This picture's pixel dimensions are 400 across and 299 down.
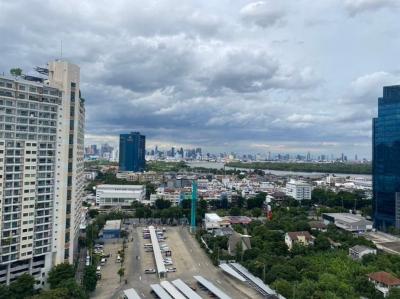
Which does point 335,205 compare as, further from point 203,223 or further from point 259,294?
point 259,294

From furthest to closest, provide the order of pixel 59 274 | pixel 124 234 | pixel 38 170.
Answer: pixel 124 234, pixel 38 170, pixel 59 274

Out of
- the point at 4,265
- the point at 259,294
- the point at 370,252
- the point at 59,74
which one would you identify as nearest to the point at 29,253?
the point at 4,265

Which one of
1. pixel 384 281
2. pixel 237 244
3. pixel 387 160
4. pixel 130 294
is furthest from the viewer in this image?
pixel 387 160

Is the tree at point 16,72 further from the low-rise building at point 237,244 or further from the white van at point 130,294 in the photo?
the low-rise building at point 237,244

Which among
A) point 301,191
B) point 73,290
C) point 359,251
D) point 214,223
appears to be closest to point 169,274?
point 73,290

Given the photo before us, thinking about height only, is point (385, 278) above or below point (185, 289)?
above

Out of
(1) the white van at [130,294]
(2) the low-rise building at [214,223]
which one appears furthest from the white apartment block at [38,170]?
(2) the low-rise building at [214,223]

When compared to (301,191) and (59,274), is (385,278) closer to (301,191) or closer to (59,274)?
(59,274)
